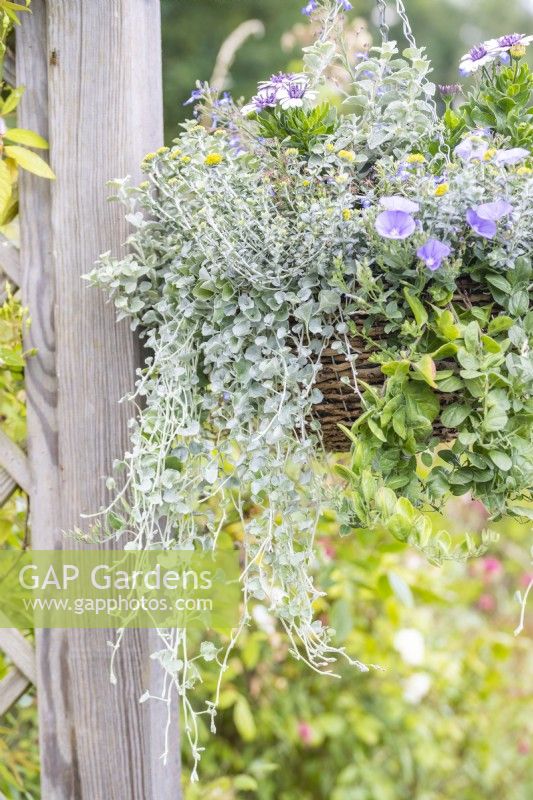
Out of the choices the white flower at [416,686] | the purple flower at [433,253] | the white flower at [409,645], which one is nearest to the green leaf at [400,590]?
the white flower at [409,645]

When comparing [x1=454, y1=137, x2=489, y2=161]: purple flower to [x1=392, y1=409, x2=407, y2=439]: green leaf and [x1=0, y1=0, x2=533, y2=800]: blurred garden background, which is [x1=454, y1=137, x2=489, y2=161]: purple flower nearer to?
[x1=392, y1=409, x2=407, y2=439]: green leaf

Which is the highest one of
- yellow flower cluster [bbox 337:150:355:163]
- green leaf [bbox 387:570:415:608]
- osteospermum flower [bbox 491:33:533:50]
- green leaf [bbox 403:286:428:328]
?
osteospermum flower [bbox 491:33:533:50]

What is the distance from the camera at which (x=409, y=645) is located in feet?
7.00

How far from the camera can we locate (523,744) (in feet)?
7.83

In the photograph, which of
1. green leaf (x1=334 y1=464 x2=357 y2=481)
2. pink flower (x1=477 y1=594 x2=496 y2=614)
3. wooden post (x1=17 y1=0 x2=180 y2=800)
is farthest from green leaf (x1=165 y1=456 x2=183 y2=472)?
pink flower (x1=477 y1=594 x2=496 y2=614)

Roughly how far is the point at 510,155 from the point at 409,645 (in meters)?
1.61

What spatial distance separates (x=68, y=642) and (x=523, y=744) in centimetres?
176

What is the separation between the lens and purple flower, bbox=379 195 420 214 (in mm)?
818

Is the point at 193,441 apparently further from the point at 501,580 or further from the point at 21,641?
the point at 501,580

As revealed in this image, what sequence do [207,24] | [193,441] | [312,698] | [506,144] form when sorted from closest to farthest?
[506,144] < [193,441] < [312,698] < [207,24]

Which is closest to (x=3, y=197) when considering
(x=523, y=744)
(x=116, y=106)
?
(x=116, y=106)

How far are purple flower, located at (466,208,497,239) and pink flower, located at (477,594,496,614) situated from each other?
6.63ft

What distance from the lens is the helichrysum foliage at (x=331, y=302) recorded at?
0.85m

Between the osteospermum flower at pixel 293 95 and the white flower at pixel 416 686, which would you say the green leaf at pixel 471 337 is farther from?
the white flower at pixel 416 686
